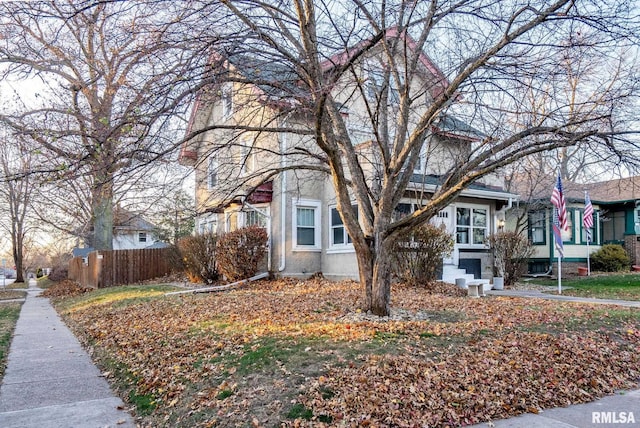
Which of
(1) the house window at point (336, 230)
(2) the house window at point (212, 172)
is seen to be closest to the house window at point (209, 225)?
(1) the house window at point (336, 230)

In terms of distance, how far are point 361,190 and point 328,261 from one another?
8254 mm

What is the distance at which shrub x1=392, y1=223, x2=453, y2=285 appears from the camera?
43.1 feet

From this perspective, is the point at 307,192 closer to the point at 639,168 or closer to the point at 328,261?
the point at 328,261

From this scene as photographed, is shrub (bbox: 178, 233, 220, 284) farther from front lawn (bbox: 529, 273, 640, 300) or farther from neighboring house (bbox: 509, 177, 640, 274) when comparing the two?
neighboring house (bbox: 509, 177, 640, 274)

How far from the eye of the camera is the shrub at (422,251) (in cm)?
1312

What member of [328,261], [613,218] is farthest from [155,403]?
[613,218]

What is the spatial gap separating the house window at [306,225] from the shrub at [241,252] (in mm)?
1309

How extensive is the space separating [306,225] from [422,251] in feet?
15.4

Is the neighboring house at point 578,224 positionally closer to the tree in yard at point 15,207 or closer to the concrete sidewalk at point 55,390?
the concrete sidewalk at point 55,390

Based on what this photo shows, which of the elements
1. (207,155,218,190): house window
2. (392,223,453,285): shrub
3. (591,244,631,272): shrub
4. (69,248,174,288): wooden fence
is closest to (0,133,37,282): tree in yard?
(69,248,174,288): wooden fence

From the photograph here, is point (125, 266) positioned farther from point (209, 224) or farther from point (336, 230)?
point (336, 230)

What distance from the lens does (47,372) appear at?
6441mm

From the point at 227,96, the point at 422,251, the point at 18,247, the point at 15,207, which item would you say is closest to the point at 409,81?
the point at 227,96

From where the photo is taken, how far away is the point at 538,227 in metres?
22.5
